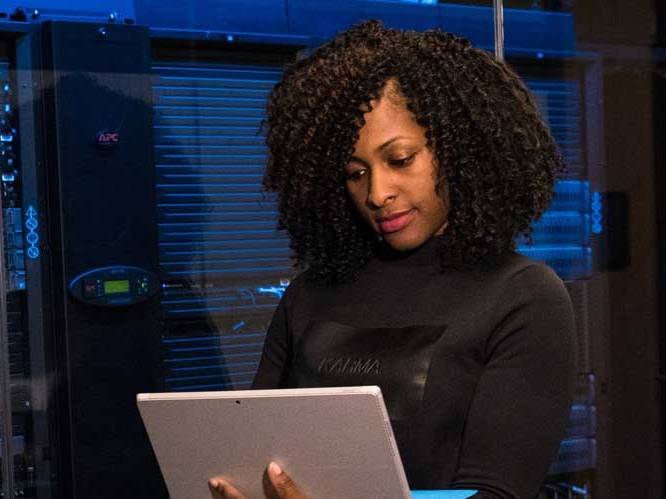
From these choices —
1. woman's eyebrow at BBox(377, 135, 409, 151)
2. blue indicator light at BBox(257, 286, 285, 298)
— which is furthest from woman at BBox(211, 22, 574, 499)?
blue indicator light at BBox(257, 286, 285, 298)

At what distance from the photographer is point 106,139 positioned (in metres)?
2.97

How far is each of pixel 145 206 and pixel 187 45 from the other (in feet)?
1.64

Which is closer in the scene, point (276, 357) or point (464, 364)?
point (464, 364)

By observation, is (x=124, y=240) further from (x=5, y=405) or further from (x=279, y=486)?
(x=279, y=486)

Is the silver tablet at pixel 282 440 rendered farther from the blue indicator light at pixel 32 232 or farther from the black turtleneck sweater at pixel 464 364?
the blue indicator light at pixel 32 232

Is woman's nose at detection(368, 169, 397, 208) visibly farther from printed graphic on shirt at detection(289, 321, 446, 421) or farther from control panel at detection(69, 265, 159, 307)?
control panel at detection(69, 265, 159, 307)

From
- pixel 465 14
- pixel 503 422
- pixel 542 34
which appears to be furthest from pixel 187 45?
pixel 503 422

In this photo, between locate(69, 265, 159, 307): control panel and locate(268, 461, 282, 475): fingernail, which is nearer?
locate(268, 461, 282, 475): fingernail

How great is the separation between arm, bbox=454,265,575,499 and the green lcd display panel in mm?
1796

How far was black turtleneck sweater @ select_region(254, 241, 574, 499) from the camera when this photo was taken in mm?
1345

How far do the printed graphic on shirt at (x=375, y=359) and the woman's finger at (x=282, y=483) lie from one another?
204 millimetres

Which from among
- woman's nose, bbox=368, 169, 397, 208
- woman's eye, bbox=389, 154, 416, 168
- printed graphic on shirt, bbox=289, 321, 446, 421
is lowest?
Answer: printed graphic on shirt, bbox=289, 321, 446, 421

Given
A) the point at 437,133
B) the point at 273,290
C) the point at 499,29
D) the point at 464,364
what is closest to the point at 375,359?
the point at 464,364

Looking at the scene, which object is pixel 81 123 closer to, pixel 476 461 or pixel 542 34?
pixel 542 34
